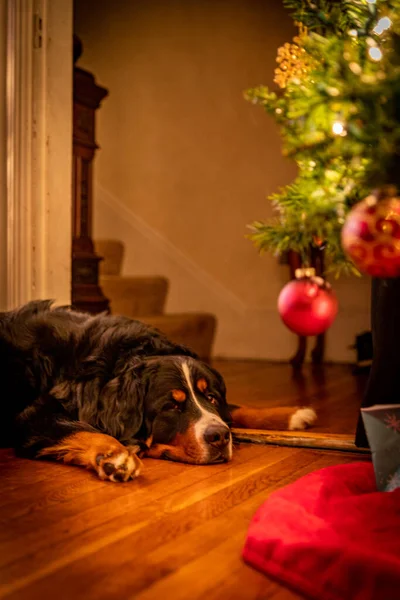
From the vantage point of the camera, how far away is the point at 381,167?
3.80 ft

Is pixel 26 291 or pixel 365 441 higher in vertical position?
pixel 26 291

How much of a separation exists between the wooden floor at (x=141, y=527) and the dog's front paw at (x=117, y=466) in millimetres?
37

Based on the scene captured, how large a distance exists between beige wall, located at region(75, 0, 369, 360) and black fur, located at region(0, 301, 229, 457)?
9.31ft

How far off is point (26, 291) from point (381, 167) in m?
2.18

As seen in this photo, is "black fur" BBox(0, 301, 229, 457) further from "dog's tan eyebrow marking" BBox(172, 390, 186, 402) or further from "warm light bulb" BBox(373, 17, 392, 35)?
"warm light bulb" BBox(373, 17, 392, 35)

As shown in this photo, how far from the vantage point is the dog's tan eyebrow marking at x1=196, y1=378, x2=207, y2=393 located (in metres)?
2.23

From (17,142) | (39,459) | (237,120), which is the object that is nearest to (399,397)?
(39,459)

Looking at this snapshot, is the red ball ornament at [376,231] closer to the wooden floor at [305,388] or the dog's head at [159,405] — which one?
the dog's head at [159,405]

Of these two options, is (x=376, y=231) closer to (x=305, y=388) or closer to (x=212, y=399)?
(x=212, y=399)

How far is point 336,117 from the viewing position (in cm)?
124

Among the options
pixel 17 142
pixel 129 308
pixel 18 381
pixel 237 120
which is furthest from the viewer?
pixel 237 120

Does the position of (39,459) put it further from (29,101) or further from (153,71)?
(153,71)

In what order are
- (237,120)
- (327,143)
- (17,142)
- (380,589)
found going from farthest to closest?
(237,120) < (17,142) < (327,143) < (380,589)

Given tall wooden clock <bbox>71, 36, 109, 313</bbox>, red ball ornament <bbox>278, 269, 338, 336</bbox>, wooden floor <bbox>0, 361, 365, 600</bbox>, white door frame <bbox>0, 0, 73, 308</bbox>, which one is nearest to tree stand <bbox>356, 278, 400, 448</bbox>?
wooden floor <bbox>0, 361, 365, 600</bbox>
